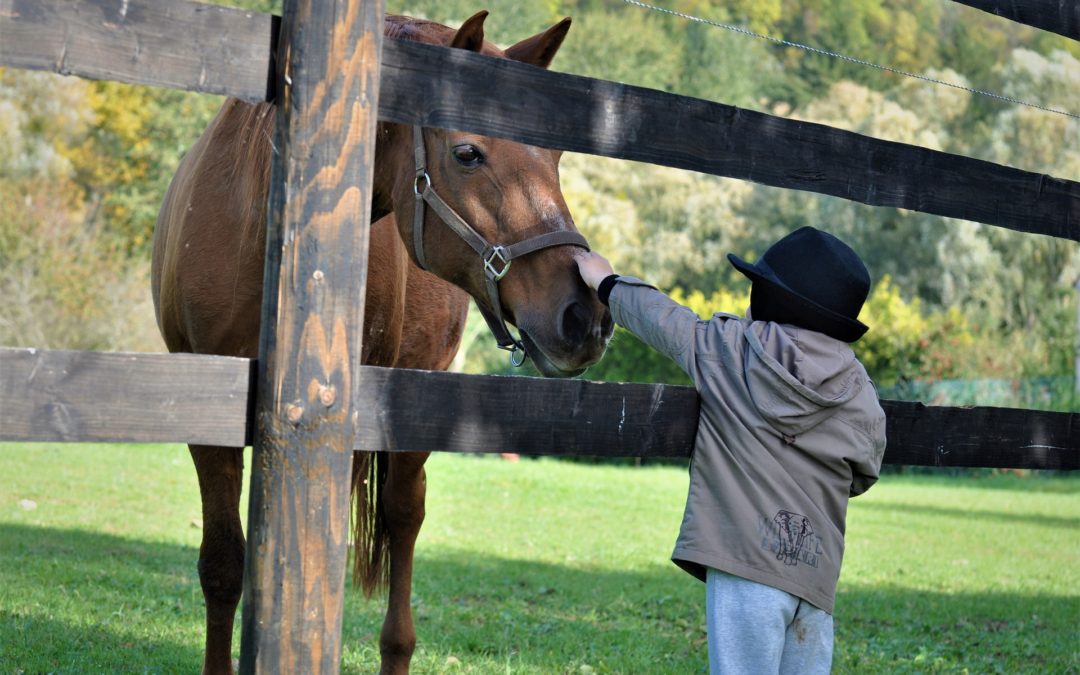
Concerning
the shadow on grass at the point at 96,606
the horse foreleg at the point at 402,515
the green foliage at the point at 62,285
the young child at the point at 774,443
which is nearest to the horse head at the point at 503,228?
the young child at the point at 774,443

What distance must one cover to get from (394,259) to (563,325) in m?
1.50

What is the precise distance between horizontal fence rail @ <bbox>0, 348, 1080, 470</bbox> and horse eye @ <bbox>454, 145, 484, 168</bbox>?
2.91 ft

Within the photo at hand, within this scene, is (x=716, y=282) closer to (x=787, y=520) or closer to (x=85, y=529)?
(x=85, y=529)

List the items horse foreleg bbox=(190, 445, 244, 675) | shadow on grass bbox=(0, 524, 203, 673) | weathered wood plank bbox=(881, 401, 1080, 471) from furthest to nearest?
shadow on grass bbox=(0, 524, 203, 673)
horse foreleg bbox=(190, 445, 244, 675)
weathered wood plank bbox=(881, 401, 1080, 471)

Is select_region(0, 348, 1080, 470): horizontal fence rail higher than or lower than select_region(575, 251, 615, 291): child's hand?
lower

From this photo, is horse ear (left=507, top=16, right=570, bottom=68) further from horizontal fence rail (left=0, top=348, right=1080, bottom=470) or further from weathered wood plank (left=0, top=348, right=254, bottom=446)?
weathered wood plank (left=0, top=348, right=254, bottom=446)

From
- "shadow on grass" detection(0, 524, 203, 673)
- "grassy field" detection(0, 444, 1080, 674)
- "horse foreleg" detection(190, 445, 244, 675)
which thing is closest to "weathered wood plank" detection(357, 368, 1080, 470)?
"horse foreleg" detection(190, 445, 244, 675)

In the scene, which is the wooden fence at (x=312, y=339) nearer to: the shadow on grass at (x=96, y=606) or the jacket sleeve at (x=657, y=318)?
the jacket sleeve at (x=657, y=318)

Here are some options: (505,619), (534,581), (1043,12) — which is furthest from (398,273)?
(534,581)

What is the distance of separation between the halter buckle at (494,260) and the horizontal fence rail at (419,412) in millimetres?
549

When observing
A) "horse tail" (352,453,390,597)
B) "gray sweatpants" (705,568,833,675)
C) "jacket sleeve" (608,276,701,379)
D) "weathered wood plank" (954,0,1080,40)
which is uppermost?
"weathered wood plank" (954,0,1080,40)

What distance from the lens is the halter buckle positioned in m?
3.07

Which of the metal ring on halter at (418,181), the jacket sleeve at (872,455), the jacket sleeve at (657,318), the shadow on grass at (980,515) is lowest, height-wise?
the shadow on grass at (980,515)

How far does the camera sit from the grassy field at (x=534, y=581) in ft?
17.5
